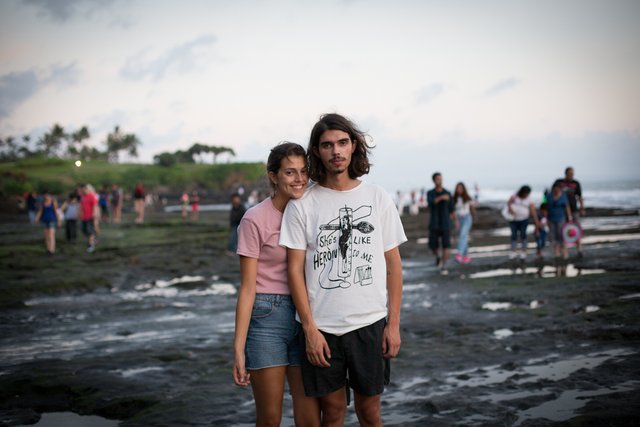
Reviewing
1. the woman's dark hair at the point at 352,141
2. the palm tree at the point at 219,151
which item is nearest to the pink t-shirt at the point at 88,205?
the woman's dark hair at the point at 352,141

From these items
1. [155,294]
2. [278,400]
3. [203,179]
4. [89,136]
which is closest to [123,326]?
[155,294]

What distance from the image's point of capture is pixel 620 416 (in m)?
4.44

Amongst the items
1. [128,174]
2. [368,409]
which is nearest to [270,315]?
[368,409]

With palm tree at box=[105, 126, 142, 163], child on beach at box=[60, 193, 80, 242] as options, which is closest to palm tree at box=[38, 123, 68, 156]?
palm tree at box=[105, 126, 142, 163]

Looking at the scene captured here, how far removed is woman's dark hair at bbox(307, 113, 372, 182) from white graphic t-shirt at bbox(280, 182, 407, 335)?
0.13 metres

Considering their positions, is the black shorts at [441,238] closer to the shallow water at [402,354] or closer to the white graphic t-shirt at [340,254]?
the shallow water at [402,354]

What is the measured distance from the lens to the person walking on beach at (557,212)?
541 inches

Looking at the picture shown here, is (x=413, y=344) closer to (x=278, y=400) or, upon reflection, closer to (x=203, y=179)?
(x=278, y=400)

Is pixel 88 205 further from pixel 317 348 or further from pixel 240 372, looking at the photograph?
pixel 317 348

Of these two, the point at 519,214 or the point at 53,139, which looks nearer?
the point at 519,214

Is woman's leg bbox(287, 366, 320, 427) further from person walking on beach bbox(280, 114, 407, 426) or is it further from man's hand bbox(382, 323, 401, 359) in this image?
man's hand bbox(382, 323, 401, 359)

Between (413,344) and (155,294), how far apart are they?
6.53 metres

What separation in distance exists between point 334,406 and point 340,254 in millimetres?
820

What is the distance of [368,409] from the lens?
10.6 ft
